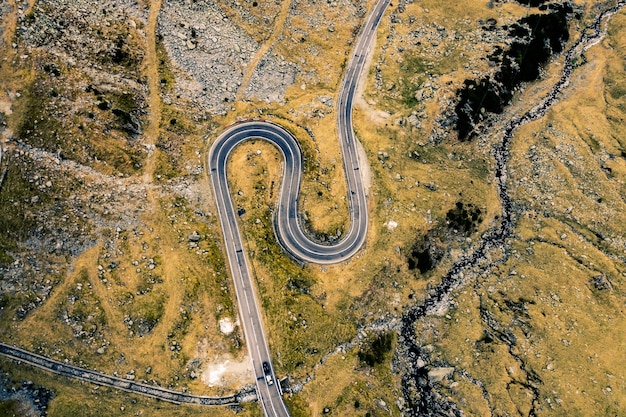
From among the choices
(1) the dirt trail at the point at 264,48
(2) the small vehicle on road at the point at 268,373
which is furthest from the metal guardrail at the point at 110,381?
(1) the dirt trail at the point at 264,48

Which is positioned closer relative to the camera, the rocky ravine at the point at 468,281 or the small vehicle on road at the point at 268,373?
the small vehicle on road at the point at 268,373

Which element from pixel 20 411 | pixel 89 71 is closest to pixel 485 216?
pixel 89 71

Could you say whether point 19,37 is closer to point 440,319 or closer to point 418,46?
point 418,46

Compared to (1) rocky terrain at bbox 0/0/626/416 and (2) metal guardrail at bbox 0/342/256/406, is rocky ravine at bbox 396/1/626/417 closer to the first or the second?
(1) rocky terrain at bbox 0/0/626/416

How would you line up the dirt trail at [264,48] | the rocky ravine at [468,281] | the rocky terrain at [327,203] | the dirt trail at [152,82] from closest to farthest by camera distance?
the rocky terrain at [327,203] < the rocky ravine at [468,281] < the dirt trail at [152,82] < the dirt trail at [264,48]

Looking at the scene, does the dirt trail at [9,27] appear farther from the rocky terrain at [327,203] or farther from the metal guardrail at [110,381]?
the metal guardrail at [110,381]

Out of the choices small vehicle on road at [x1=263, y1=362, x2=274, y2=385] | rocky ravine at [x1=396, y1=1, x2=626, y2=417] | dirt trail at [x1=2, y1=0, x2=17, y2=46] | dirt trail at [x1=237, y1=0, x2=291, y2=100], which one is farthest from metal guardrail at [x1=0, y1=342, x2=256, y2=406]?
dirt trail at [x1=237, y1=0, x2=291, y2=100]
